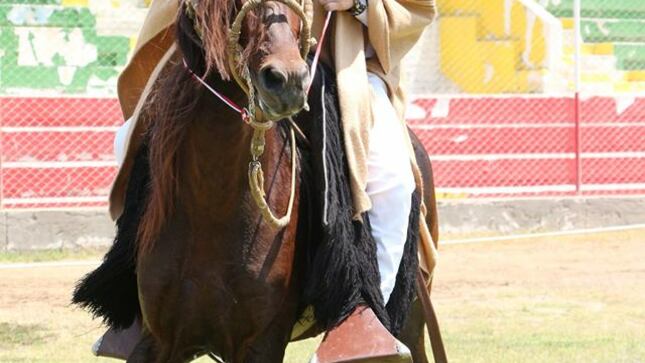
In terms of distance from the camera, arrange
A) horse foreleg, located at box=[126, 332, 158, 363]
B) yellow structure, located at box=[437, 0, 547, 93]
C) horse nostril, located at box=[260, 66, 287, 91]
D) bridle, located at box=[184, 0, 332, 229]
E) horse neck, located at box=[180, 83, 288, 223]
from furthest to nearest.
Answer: yellow structure, located at box=[437, 0, 547, 93], horse foreleg, located at box=[126, 332, 158, 363], horse neck, located at box=[180, 83, 288, 223], bridle, located at box=[184, 0, 332, 229], horse nostril, located at box=[260, 66, 287, 91]

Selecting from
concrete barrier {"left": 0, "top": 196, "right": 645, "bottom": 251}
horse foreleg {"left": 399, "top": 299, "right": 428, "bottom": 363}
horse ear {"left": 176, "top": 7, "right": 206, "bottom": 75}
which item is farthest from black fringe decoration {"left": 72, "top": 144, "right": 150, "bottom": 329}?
concrete barrier {"left": 0, "top": 196, "right": 645, "bottom": 251}

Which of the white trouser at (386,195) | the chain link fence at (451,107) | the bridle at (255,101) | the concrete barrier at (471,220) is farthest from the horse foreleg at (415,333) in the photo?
the chain link fence at (451,107)

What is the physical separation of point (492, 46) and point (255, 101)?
14751 mm

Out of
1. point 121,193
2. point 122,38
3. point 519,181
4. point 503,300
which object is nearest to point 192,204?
point 121,193

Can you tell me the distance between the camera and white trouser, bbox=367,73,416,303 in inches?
221

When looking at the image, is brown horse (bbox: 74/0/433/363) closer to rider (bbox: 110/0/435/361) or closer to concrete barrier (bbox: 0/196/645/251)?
rider (bbox: 110/0/435/361)

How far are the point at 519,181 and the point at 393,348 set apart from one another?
35.9 feet

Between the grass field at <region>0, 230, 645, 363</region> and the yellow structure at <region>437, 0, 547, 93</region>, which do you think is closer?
the grass field at <region>0, 230, 645, 363</region>

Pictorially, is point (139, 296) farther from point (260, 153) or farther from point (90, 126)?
point (90, 126)

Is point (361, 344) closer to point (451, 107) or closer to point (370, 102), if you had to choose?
point (370, 102)

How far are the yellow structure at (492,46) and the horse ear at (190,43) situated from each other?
13762mm

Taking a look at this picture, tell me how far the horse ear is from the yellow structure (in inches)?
542

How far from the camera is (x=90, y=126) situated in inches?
563

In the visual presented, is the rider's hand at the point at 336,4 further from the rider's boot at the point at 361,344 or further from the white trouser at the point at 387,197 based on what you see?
the rider's boot at the point at 361,344
